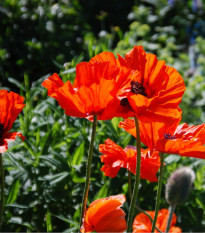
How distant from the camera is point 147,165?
0.95 m

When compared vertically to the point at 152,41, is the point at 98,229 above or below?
below

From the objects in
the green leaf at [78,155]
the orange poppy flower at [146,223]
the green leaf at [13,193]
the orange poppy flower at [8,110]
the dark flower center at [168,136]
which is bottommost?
the orange poppy flower at [146,223]

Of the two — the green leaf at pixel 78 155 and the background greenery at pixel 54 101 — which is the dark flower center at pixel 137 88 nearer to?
the background greenery at pixel 54 101

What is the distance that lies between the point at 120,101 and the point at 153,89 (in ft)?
0.29

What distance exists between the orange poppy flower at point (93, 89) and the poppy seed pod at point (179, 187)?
219 mm

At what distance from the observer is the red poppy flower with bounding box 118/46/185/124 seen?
76cm

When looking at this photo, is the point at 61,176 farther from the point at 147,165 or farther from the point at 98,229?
the point at 98,229

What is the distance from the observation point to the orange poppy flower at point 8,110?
0.84 meters

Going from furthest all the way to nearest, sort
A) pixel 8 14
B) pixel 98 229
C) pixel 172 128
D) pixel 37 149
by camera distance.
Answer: pixel 8 14
pixel 37 149
pixel 172 128
pixel 98 229

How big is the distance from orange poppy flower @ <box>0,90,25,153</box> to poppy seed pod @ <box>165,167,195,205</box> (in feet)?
1.17

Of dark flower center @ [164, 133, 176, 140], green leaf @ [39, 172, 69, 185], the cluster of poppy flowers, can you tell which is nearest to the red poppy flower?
the cluster of poppy flowers

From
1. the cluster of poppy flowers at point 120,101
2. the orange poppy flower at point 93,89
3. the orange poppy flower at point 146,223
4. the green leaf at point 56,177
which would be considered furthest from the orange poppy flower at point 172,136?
the green leaf at point 56,177

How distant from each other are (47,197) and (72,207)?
90mm

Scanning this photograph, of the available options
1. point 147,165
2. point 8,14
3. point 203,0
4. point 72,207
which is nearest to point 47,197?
point 72,207
